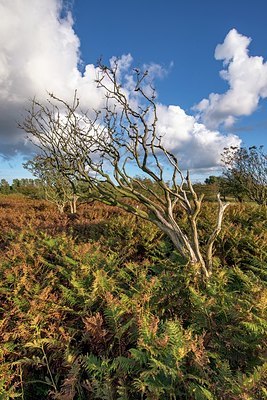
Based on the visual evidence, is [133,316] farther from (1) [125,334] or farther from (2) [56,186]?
(2) [56,186]

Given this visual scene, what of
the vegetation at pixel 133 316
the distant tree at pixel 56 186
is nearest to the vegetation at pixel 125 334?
the vegetation at pixel 133 316

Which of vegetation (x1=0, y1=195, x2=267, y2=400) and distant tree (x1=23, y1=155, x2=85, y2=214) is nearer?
vegetation (x1=0, y1=195, x2=267, y2=400)

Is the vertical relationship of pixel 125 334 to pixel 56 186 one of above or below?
below

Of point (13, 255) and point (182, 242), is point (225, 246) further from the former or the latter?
point (13, 255)

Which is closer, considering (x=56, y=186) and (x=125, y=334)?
(x=125, y=334)

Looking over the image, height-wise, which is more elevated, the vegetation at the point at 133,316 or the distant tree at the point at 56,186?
the distant tree at the point at 56,186

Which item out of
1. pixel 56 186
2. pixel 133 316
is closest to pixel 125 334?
pixel 133 316

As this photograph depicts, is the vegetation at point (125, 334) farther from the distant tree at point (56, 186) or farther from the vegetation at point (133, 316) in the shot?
the distant tree at point (56, 186)

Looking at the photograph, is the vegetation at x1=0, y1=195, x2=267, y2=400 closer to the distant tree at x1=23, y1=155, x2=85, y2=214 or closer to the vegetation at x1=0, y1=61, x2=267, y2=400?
the vegetation at x1=0, y1=61, x2=267, y2=400

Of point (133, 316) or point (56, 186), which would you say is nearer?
point (133, 316)

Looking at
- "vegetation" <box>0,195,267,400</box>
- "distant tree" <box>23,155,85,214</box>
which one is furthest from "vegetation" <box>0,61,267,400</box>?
"distant tree" <box>23,155,85,214</box>

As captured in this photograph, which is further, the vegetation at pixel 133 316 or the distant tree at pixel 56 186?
the distant tree at pixel 56 186

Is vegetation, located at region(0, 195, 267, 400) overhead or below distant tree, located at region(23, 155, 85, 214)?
below

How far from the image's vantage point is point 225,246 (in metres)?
5.72
